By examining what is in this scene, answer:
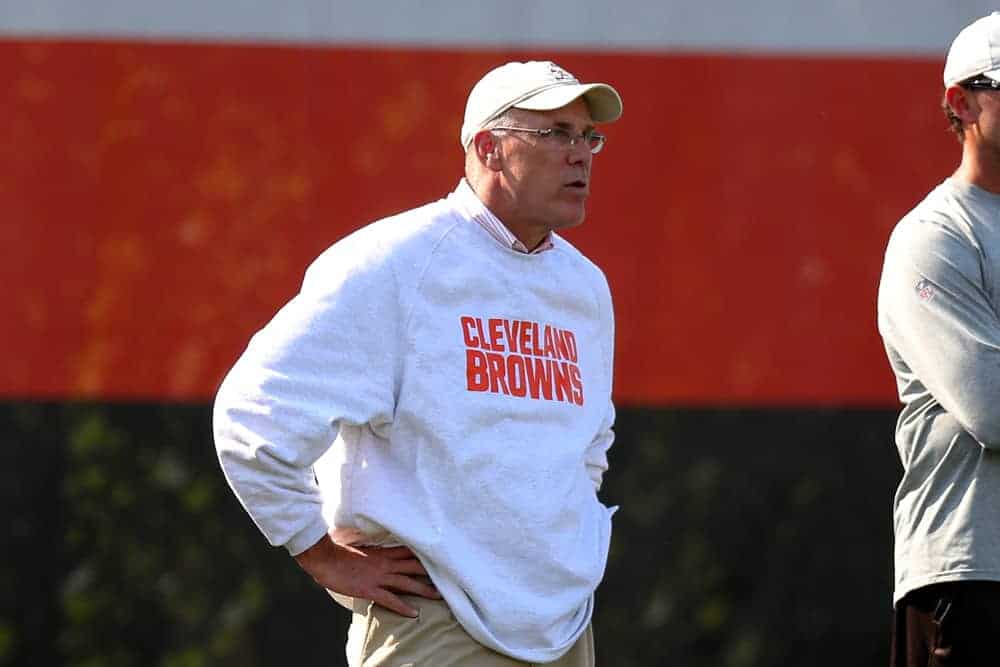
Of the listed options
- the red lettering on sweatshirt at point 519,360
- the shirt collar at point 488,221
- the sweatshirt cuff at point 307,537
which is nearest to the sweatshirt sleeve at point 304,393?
the sweatshirt cuff at point 307,537

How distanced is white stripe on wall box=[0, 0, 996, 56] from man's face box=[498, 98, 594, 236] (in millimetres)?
1859

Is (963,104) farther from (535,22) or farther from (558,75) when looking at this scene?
(535,22)

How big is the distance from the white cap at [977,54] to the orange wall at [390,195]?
1682mm

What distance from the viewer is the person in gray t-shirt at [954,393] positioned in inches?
108

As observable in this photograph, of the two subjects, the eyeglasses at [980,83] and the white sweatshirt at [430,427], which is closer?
Answer: the white sweatshirt at [430,427]

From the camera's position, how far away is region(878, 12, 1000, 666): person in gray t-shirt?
2.74 metres

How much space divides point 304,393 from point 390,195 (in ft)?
6.76

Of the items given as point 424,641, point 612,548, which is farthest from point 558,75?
point 612,548

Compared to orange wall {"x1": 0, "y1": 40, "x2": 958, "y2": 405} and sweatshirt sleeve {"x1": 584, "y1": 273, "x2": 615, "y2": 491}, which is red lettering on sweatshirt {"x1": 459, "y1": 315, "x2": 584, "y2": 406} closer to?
sweatshirt sleeve {"x1": 584, "y1": 273, "x2": 615, "y2": 491}

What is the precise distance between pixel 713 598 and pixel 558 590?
2.03 metres

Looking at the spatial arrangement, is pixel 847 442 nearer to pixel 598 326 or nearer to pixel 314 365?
pixel 598 326

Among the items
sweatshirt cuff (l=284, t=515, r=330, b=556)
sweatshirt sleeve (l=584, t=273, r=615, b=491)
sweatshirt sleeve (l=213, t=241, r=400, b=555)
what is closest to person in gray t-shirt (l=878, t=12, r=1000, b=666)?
sweatshirt sleeve (l=584, t=273, r=615, b=491)

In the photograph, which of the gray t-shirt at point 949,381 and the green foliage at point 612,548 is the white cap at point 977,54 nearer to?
the gray t-shirt at point 949,381

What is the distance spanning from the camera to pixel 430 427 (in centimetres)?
265
